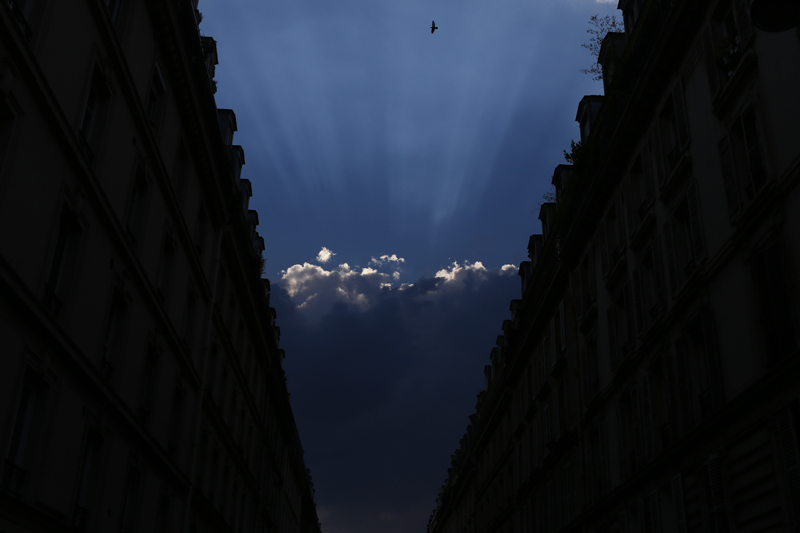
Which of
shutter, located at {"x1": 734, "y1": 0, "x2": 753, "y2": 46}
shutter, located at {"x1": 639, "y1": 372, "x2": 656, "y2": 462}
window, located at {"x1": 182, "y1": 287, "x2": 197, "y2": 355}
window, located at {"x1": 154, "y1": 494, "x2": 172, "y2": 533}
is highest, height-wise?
shutter, located at {"x1": 734, "y1": 0, "x2": 753, "y2": 46}

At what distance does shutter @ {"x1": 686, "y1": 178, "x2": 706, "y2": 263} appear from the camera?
17938 mm

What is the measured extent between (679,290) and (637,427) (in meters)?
4.92

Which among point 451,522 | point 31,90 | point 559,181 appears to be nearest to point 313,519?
point 451,522

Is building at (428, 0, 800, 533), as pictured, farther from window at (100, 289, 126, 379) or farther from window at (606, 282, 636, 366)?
window at (100, 289, 126, 379)

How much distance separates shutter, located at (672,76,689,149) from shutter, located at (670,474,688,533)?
28.0 feet

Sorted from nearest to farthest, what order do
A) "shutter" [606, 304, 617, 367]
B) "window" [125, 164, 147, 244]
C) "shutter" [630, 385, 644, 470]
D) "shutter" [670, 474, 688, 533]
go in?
"shutter" [670, 474, 688, 533] → "window" [125, 164, 147, 244] → "shutter" [630, 385, 644, 470] → "shutter" [606, 304, 617, 367]

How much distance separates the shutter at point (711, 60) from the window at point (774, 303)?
16.0 feet

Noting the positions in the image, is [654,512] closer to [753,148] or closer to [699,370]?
[699,370]

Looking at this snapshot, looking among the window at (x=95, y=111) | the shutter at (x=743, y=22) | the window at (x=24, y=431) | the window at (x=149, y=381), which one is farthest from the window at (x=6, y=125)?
the shutter at (x=743, y=22)

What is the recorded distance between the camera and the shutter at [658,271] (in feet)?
67.4

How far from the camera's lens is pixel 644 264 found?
22.5m

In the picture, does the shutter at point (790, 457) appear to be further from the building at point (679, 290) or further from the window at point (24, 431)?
the window at point (24, 431)

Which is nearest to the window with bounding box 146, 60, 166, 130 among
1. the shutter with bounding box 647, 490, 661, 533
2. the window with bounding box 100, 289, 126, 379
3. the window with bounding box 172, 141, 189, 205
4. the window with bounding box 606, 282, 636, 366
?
the window with bounding box 172, 141, 189, 205

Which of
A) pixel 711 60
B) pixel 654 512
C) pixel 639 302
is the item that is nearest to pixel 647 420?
pixel 654 512
